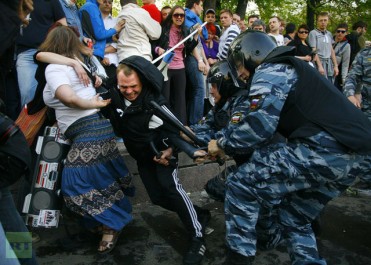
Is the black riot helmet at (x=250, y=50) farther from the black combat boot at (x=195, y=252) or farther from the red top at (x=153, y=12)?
the red top at (x=153, y=12)

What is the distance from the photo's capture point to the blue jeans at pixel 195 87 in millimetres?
5340

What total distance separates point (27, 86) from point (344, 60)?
6.63 m

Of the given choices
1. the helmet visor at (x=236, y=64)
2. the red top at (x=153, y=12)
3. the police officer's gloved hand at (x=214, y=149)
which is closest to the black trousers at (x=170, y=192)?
the police officer's gloved hand at (x=214, y=149)

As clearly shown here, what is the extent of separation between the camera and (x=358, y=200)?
4.57 meters

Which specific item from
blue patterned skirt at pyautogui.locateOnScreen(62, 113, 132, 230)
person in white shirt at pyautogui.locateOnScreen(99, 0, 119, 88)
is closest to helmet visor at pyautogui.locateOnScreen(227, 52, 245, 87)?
blue patterned skirt at pyautogui.locateOnScreen(62, 113, 132, 230)

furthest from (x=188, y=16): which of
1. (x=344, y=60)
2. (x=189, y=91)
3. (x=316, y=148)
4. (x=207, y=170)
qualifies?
(x=344, y=60)

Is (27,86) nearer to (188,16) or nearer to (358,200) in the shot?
(188,16)

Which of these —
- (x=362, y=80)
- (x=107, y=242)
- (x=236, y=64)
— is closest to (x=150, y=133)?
(x=236, y=64)

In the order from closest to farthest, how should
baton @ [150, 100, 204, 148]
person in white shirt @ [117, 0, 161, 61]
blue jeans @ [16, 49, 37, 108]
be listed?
1. baton @ [150, 100, 204, 148]
2. blue jeans @ [16, 49, 37, 108]
3. person in white shirt @ [117, 0, 161, 61]

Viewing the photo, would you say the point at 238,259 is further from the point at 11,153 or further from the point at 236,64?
the point at 11,153

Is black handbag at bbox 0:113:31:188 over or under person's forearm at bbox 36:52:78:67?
under

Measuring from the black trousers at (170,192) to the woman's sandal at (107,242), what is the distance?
0.45 m

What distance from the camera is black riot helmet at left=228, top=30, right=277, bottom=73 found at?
9.33ft

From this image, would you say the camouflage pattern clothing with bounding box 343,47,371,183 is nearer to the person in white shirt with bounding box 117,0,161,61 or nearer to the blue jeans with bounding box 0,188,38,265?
the person in white shirt with bounding box 117,0,161,61
